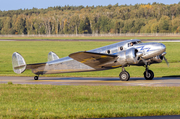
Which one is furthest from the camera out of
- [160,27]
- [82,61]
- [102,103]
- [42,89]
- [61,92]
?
[160,27]

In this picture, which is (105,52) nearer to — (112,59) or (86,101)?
(112,59)

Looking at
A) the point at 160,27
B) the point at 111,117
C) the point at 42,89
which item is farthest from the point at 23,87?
the point at 160,27

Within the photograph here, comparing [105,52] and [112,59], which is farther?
[105,52]

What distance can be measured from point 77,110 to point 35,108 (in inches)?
84.0

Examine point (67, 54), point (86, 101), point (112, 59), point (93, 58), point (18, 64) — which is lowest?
→ point (67, 54)

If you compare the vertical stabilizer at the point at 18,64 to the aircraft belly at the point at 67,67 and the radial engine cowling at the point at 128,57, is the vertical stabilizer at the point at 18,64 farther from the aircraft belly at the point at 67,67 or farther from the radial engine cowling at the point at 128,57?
the radial engine cowling at the point at 128,57

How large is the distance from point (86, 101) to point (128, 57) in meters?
7.98

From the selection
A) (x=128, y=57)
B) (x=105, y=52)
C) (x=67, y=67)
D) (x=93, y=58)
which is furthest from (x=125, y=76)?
(x=67, y=67)

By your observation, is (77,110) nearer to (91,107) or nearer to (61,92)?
(91,107)

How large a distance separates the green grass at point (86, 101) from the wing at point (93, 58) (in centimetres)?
380

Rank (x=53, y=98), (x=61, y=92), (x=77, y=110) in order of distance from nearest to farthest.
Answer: (x=77, y=110) < (x=53, y=98) < (x=61, y=92)

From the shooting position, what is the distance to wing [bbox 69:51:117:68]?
21.8 m

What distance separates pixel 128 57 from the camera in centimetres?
2202

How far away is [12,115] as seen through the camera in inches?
470
